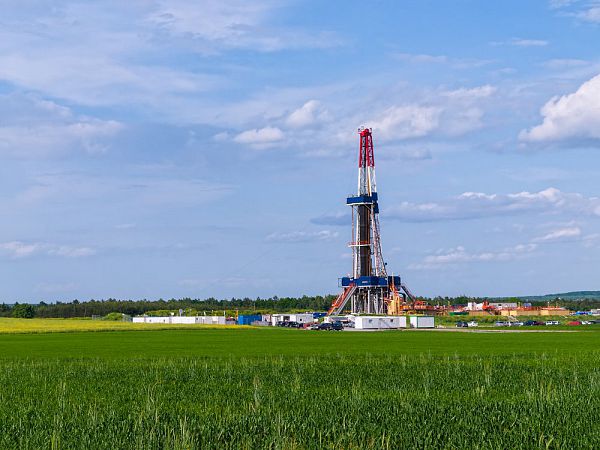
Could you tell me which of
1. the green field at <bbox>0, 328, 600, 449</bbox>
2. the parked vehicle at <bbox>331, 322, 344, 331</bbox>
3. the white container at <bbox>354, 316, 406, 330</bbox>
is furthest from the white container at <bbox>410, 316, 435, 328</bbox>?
the green field at <bbox>0, 328, 600, 449</bbox>

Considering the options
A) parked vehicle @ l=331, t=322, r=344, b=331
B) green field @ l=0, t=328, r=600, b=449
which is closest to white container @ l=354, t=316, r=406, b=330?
parked vehicle @ l=331, t=322, r=344, b=331

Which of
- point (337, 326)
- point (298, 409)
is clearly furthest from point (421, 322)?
point (298, 409)

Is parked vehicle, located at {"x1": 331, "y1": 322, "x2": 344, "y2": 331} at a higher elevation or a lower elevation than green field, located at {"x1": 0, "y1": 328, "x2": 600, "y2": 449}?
higher

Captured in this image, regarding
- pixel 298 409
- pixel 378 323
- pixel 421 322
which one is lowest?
pixel 298 409

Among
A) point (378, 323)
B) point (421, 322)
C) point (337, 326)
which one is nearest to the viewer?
point (337, 326)

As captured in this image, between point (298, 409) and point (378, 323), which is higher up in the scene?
point (378, 323)

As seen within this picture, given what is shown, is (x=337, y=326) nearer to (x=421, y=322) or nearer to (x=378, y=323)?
(x=378, y=323)

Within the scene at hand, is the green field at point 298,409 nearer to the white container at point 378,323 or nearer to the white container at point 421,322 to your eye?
the white container at point 378,323

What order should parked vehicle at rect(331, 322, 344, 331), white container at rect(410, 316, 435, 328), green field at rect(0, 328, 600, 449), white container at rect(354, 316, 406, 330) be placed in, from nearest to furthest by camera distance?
green field at rect(0, 328, 600, 449), parked vehicle at rect(331, 322, 344, 331), white container at rect(354, 316, 406, 330), white container at rect(410, 316, 435, 328)

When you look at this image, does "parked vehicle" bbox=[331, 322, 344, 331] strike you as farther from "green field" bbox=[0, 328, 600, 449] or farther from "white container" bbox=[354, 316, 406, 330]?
"green field" bbox=[0, 328, 600, 449]

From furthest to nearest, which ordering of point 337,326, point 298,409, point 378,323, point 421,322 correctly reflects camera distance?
1. point 421,322
2. point 378,323
3. point 337,326
4. point 298,409

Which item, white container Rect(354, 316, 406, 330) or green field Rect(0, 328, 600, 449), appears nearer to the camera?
green field Rect(0, 328, 600, 449)

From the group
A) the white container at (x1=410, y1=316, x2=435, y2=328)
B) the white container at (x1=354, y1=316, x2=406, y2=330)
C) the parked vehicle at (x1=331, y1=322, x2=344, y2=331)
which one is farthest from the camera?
the white container at (x1=410, y1=316, x2=435, y2=328)

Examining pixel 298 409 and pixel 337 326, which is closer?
pixel 298 409
